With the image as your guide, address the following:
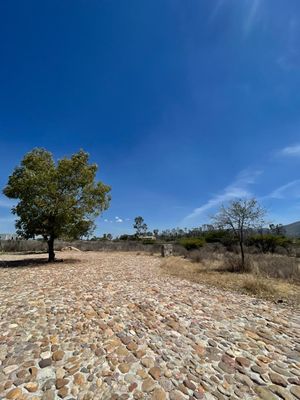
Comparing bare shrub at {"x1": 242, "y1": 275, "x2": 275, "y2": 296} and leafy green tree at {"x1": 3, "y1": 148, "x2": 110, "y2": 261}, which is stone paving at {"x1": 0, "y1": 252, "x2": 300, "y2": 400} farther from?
leafy green tree at {"x1": 3, "y1": 148, "x2": 110, "y2": 261}

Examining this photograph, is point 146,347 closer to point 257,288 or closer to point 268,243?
point 257,288

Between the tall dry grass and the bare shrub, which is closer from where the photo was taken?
the tall dry grass

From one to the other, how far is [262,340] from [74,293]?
517cm

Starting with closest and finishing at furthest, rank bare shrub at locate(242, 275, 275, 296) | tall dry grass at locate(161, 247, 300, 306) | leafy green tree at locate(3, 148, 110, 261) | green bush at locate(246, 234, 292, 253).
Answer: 1. tall dry grass at locate(161, 247, 300, 306)
2. bare shrub at locate(242, 275, 275, 296)
3. leafy green tree at locate(3, 148, 110, 261)
4. green bush at locate(246, 234, 292, 253)

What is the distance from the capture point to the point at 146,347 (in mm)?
4012

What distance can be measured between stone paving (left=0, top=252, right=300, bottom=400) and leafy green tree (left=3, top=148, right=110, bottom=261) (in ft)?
25.7

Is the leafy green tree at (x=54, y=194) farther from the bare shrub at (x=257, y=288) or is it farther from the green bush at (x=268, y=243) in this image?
the green bush at (x=268, y=243)

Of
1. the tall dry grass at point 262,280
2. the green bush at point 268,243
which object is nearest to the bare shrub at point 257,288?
the tall dry grass at point 262,280

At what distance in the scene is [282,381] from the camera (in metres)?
3.15

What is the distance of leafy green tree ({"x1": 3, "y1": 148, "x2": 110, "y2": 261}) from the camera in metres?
13.9

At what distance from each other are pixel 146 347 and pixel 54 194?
477 inches

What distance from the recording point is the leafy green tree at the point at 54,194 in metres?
13.9

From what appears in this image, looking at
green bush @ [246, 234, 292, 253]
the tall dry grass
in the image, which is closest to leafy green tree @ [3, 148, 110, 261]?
the tall dry grass

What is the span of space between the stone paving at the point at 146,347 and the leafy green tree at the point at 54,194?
7835 mm
